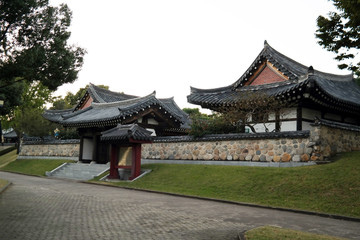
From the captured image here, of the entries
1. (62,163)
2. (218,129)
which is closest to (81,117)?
(62,163)

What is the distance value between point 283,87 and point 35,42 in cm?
1483

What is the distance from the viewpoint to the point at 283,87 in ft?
66.1

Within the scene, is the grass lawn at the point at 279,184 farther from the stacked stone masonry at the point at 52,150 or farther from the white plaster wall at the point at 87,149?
the stacked stone masonry at the point at 52,150

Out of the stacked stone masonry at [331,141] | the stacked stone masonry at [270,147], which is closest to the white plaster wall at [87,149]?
the stacked stone masonry at [270,147]

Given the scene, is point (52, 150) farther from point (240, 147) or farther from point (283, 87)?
point (283, 87)

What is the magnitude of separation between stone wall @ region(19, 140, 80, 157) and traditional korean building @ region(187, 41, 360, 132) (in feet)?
43.7

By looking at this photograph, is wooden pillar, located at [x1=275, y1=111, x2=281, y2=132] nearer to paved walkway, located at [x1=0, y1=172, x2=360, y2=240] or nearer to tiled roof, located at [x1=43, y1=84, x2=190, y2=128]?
tiled roof, located at [x1=43, y1=84, x2=190, y2=128]

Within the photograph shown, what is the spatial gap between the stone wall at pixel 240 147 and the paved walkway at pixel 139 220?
568 cm

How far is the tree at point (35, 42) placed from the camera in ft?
35.9

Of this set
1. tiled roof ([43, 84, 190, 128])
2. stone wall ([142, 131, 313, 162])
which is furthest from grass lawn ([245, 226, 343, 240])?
tiled roof ([43, 84, 190, 128])

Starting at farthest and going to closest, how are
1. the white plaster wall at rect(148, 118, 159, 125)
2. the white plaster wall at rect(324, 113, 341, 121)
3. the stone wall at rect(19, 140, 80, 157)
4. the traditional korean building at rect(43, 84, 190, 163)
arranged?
the stone wall at rect(19, 140, 80, 157) → the white plaster wall at rect(148, 118, 159, 125) → the traditional korean building at rect(43, 84, 190, 163) → the white plaster wall at rect(324, 113, 341, 121)

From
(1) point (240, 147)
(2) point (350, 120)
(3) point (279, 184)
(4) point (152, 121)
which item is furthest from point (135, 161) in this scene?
(2) point (350, 120)

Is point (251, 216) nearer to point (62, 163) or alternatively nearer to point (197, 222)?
point (197, 222)

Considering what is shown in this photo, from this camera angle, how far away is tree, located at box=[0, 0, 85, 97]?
10945 millimetres
